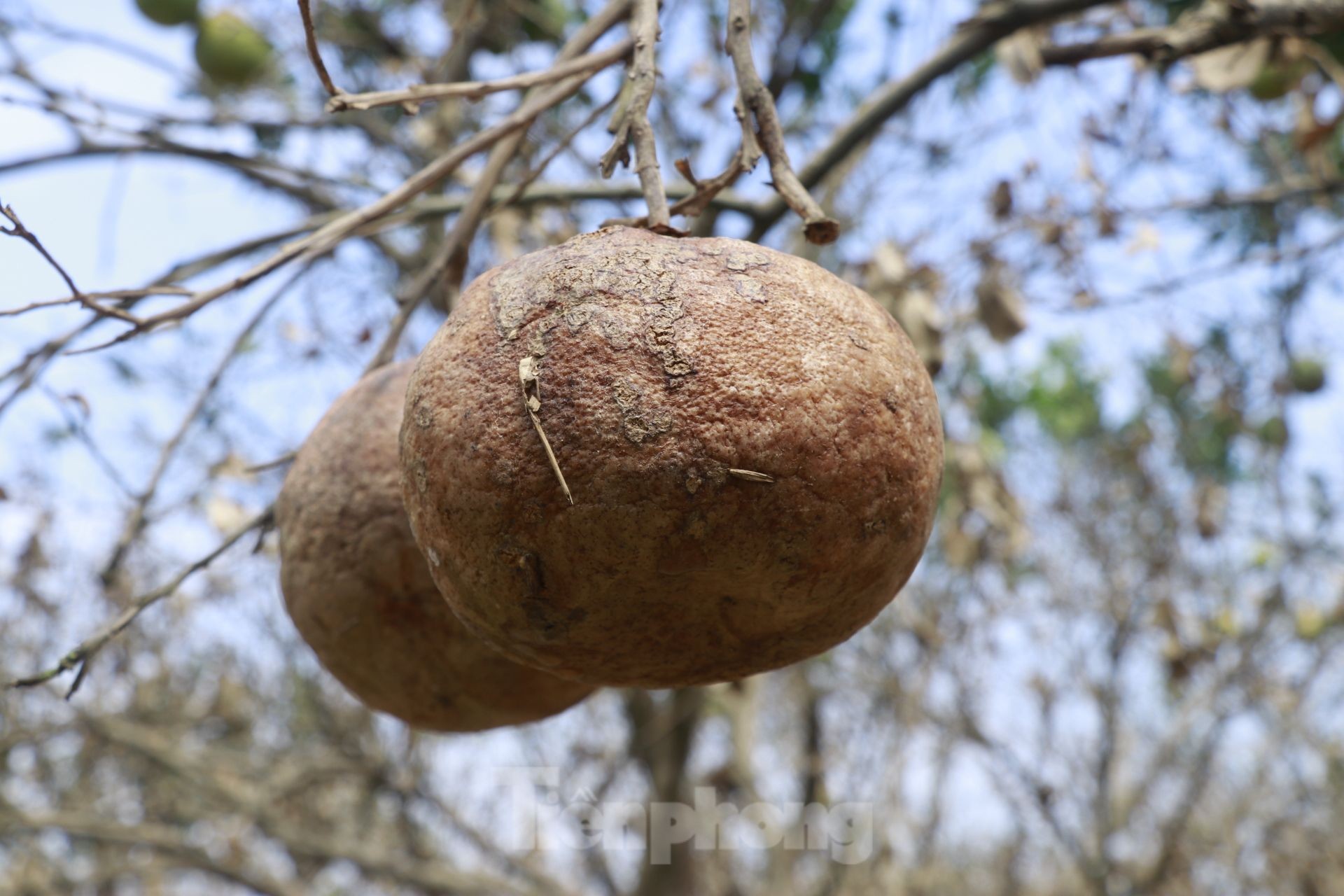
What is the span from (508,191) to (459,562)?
1.27 meters

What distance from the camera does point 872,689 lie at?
6.30 m

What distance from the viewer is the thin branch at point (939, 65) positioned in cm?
200

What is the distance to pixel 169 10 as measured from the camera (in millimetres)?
3512

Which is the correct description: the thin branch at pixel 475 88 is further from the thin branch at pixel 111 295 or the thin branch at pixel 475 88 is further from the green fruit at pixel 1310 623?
the green fruit at pixel 1310 623

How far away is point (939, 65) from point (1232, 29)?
1.61 feet

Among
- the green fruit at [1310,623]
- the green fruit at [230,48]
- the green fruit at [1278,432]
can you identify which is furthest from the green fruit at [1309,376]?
the green fruit at [230,48]

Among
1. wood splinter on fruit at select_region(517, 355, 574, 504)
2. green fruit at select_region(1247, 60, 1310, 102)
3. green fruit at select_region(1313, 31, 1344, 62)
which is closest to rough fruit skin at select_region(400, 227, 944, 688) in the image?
wood splinter on fruit at select_region(517, 355, 574, 504)

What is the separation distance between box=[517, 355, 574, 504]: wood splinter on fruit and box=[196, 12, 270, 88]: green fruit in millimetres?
3251

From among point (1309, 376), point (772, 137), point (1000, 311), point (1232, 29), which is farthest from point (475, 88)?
point (1309, 376)

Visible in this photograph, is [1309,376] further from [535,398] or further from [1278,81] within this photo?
[535,398]

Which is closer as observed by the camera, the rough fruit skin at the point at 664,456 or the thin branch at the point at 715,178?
the rough fruit skin at the point at 664,456

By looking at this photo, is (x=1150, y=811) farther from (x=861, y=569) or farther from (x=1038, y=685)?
(x=861, y=569)

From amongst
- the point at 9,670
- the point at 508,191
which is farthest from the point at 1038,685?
the point at 9,670

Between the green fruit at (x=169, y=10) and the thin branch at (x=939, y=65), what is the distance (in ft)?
7.99
